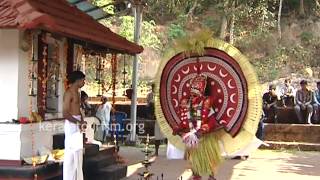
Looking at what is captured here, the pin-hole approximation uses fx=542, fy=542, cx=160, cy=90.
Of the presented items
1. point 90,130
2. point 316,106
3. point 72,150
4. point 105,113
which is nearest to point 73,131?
point 72,150

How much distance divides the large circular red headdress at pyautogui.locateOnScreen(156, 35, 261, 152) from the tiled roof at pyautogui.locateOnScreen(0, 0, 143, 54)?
1.31m

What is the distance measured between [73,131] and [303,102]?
921cm

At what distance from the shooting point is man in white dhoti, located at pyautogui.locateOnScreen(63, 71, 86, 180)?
24.0 ft

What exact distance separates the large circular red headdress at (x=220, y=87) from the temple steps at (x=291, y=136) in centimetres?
669

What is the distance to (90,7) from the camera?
12586 mm

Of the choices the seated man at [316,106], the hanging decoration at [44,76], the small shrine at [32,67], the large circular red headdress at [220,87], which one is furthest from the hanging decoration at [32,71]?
the seated man at [316,106]

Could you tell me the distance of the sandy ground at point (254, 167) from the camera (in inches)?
388

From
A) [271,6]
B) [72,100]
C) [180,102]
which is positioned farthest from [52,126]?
[271,6]

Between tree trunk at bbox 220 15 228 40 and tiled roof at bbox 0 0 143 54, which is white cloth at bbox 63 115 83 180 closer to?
tiled roof at bbox 0 0 143 54

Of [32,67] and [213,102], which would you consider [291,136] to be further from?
[32,67]

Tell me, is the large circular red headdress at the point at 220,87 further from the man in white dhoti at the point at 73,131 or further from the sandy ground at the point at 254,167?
the sandy ground at the point at 254,167

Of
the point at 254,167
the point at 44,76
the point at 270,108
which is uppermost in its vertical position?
the point at 44,76

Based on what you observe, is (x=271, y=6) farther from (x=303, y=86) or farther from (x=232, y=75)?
(x=232, y=75)

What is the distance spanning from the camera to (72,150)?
24.1 feet
